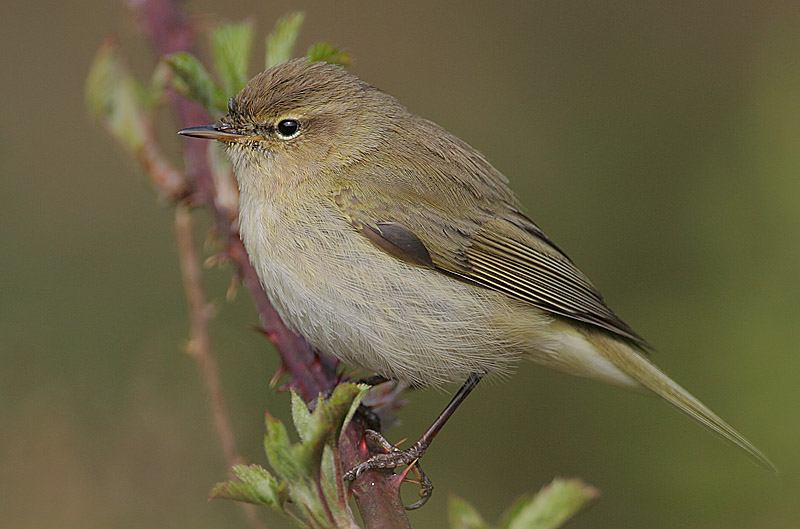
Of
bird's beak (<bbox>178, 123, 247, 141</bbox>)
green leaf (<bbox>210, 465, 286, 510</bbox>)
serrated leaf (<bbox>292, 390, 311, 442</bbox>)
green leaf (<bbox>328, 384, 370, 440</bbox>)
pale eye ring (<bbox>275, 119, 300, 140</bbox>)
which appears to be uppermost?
pale eye ring (<bbox>275, 119, 300, 140</bbox>)

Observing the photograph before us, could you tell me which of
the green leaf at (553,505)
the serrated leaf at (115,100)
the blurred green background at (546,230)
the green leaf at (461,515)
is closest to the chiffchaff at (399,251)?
the serrated leaf at (115,100)

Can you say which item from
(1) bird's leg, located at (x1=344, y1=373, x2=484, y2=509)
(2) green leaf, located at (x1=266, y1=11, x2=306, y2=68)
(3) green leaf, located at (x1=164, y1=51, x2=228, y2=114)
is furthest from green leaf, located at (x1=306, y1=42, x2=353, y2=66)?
(1) bird's leg, located at (x1=344, y1=373, x2=484, y2=509)

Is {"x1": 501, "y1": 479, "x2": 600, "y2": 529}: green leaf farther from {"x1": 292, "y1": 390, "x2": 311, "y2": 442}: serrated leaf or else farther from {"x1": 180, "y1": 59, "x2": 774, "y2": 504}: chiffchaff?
{"x1": 180, "y1": 59, "x2": 774, "y2": 504}: chiffchaff

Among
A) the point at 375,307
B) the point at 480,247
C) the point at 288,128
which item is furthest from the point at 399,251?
the point at 288,128

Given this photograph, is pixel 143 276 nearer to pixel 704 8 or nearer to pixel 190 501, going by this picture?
pixel 190 501

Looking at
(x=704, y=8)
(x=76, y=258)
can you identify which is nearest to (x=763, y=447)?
(x=704, y=8)

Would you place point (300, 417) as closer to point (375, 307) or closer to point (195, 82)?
point (375, 307)
